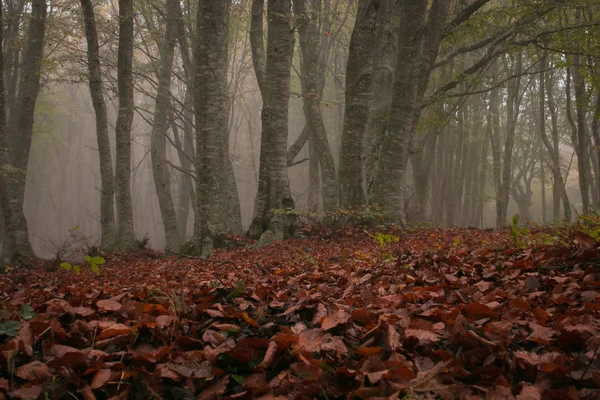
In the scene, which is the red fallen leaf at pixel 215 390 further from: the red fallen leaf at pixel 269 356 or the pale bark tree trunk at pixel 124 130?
the pale bark tree trunk at pixel 124 130

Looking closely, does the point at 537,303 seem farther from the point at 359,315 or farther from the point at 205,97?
the point at 205,97

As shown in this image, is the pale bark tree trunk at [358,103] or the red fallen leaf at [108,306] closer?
the red fallen leaf at [108,306]

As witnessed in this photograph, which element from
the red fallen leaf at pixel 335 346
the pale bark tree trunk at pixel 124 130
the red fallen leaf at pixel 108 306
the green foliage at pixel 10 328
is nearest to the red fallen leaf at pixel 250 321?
the red fallen leaf at pixel 335 346

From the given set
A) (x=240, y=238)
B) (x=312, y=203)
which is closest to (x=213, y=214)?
(x=240, y=238)

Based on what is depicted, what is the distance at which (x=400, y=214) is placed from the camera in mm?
9055

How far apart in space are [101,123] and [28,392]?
11187 millimetres

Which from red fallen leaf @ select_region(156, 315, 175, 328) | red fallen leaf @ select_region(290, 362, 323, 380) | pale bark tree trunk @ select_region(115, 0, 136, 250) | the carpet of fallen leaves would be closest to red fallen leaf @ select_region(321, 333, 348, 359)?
the carpet of fallen leaves

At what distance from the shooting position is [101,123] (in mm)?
11547

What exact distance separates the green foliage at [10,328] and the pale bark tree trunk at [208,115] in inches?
212

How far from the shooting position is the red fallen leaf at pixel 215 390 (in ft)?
5.17

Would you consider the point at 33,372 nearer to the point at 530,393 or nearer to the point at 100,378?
the point at 100,378

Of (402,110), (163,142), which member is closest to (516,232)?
(402,110)

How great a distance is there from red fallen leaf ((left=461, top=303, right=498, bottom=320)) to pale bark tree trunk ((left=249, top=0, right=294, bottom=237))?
6.65 meters

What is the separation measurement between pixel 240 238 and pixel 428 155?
12.1 m
